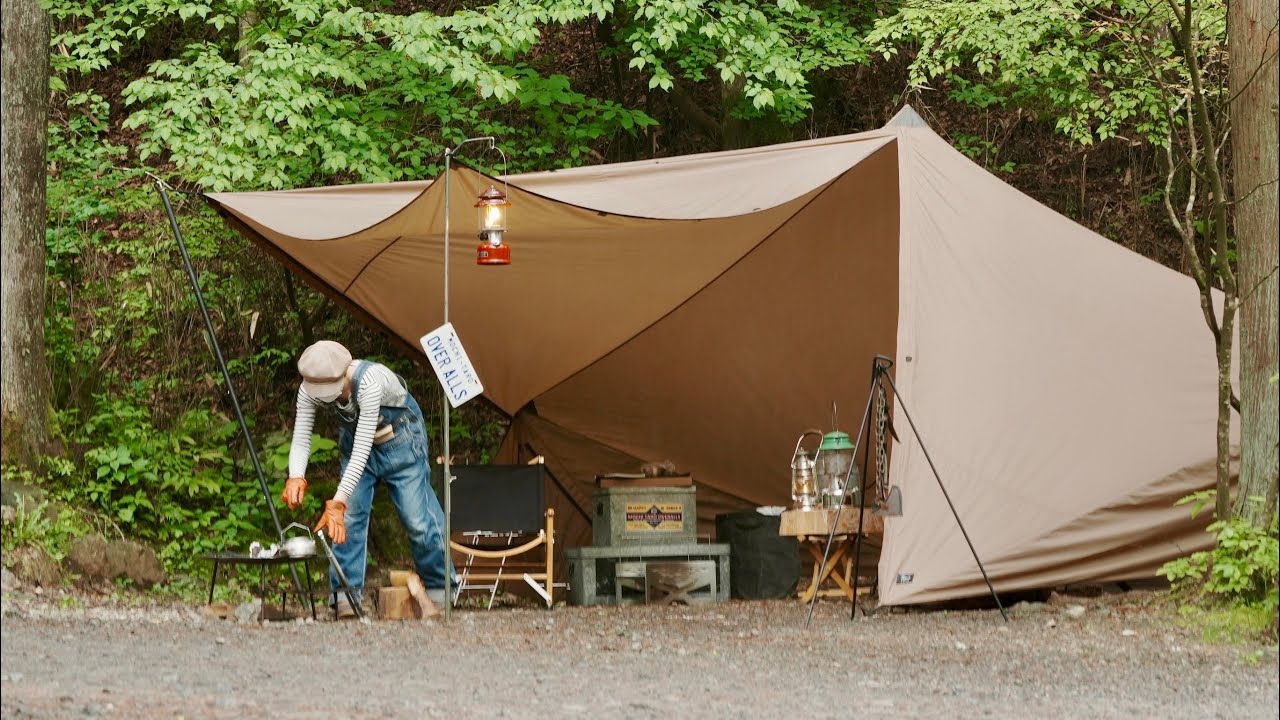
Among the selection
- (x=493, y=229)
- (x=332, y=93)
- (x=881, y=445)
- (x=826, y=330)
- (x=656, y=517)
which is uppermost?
(x=332, y=93)

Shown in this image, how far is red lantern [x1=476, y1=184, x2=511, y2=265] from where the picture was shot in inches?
218

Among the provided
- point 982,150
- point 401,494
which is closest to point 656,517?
point 401,494

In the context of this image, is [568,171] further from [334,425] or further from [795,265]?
[334,425]

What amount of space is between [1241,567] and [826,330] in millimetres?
2701

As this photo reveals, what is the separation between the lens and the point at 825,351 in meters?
7.63

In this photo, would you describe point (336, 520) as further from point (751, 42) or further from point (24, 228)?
point (751, 42)

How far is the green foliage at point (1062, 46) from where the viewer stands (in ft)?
26.7

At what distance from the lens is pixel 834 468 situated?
6.69 m

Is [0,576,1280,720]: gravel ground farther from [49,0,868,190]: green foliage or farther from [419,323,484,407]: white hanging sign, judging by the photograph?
[49,0,868,190]: green foliage

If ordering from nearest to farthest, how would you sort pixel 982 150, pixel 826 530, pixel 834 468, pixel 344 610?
pixel 344 610 → pixel 826 530 → pixel 834 468 → pixel 982 150

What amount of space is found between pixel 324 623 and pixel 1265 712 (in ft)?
10.1

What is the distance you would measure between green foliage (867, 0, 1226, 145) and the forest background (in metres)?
0.02

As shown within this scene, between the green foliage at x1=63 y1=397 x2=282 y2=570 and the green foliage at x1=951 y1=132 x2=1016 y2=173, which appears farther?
the green foliage at x1=951 y1=132 x2=1016 y2=173

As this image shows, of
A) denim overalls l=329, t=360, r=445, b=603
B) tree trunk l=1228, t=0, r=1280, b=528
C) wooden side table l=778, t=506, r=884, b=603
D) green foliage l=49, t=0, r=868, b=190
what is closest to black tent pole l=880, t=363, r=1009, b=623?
wooden side table l=778, t=506, r=884, b=603
